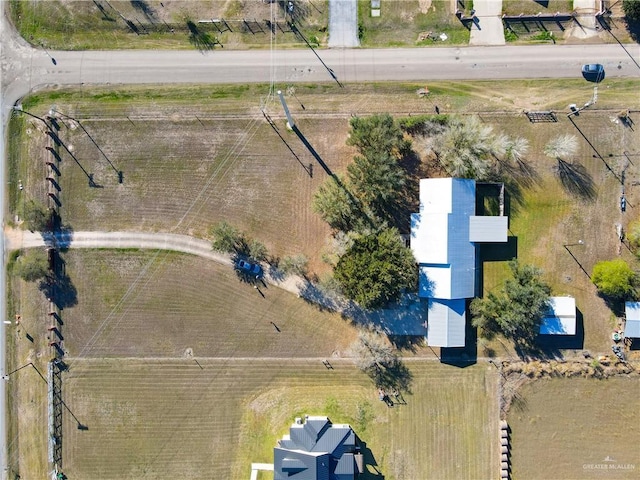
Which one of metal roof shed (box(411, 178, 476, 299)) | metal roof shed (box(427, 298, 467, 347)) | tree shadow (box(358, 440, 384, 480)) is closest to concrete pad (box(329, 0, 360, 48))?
metal roof shed (box(411, 178, 476, 299))

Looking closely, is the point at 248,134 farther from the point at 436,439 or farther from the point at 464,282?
the point at 436,439

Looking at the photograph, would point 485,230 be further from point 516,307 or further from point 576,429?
point 576,429

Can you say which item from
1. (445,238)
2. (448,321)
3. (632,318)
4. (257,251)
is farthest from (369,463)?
(632,318)

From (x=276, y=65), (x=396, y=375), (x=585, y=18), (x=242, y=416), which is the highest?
(x=585, y=18)

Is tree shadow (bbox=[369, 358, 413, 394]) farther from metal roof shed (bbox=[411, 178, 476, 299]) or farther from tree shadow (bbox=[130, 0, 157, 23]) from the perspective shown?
tree shadow (bbox=[130, 0, 157, 23])

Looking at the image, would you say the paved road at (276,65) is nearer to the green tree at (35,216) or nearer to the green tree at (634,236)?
the green tree at (35,216)

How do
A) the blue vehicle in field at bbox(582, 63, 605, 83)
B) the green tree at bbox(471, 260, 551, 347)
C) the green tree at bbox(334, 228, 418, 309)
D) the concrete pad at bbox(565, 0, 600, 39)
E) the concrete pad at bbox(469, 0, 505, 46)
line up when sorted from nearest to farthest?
the green tree at bbox(334, 228, 418, 309) < the green tree at bbox(471, 260, 551, 347) < the blue vehicle in field at bbox(582, 63, 605, 83) < the concrete pad at bbox(565, 0, 600, 39) < the concrete pad at bbox(469, 0, 505, 46)

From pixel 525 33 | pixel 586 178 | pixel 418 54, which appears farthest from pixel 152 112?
pixel 586 178
